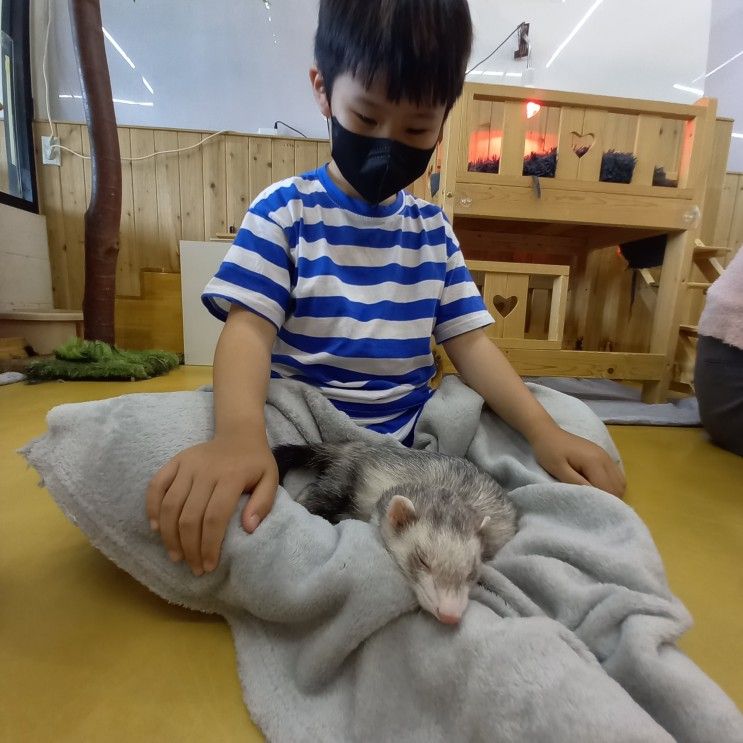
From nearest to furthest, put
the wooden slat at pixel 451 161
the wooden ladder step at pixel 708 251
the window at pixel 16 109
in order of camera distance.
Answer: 1. the wooden slat at pixel 451 161
2. the wooden ladder step at pixel 708 251
3. the window at pixel 16 109

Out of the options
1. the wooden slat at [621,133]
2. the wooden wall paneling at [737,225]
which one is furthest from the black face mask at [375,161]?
the wooden wall paneling at [737,225]

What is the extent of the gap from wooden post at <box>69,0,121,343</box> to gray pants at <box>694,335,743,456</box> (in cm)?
207

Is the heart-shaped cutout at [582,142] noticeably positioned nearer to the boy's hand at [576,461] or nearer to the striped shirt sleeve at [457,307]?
the striped shirt sleeve at [457,307]

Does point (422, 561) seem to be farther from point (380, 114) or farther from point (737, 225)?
point (737, 225)

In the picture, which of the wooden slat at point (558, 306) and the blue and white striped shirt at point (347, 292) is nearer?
the blue and white striped shirt at point (347, 292)

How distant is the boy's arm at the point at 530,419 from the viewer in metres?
0.58

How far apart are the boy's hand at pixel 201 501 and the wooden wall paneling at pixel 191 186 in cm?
235

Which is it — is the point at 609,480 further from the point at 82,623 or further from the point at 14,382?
the point at 14,382

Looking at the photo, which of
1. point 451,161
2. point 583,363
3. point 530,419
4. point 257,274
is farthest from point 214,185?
point 530,419

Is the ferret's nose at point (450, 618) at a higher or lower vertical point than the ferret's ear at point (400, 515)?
lower

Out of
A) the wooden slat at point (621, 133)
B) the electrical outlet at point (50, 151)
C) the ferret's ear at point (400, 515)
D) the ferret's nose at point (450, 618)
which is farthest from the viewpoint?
the electrical outlet at point (50, 151)

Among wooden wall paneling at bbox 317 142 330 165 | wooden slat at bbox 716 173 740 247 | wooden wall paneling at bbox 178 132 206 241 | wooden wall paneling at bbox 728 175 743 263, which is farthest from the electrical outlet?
wooden wall paneling at bbox 728 175 743 263

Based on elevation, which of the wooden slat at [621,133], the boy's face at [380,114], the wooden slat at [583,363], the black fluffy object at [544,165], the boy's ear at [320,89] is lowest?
the wooden slat at [583,363]

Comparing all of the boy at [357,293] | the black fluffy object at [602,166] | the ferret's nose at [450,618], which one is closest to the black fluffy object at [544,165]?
the black fluffy object at [602,166]
